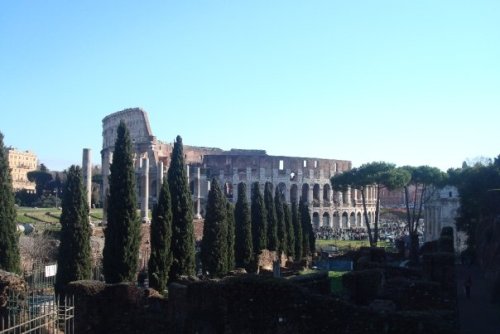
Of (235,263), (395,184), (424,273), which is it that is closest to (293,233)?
(235,263)

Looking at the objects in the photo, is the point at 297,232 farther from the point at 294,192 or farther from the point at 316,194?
the point at 316,194

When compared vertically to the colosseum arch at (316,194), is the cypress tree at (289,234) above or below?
below

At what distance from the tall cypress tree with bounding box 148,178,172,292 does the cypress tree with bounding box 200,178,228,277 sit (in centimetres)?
284

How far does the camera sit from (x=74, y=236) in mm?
14578

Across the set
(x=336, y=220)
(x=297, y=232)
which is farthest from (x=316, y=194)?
(x=297, y=232)

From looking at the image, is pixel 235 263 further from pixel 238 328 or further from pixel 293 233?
pixel 238 328

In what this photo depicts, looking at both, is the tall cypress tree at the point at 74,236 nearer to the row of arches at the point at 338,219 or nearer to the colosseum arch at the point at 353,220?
the row of arches at the point at 338,219

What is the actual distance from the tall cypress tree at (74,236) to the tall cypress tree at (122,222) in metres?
0.57

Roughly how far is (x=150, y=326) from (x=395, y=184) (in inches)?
1174

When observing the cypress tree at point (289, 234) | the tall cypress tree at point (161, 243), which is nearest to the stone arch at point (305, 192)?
the cypress tree at point (289, 234)

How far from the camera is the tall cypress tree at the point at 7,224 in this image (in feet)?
44.6

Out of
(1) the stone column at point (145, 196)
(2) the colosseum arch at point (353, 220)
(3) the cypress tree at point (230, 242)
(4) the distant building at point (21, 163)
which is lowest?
(2) the colosseum arch at point (353, 220)

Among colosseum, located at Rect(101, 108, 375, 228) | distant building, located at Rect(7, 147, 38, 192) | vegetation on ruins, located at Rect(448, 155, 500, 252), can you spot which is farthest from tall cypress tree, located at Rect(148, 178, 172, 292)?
distant building, located at Rect(7, 147, 38, 192)

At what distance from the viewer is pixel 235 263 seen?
23.3 m
